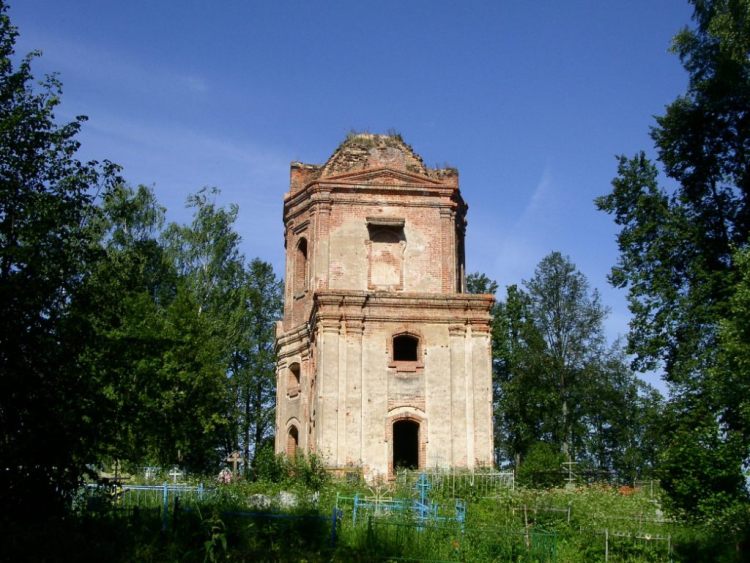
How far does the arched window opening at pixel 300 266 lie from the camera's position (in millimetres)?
24922

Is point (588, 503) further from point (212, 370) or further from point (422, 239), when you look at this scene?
point (212, 370)

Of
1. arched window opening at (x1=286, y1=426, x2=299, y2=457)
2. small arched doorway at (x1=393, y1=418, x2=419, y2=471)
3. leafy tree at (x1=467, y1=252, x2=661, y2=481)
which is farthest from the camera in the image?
leafy tree at (x1=467, y1=252, x2=661, y2=481)

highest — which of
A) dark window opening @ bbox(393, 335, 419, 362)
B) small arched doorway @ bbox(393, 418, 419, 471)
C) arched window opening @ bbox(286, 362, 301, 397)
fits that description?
dark window opening @ bbox(393, 335, 419, 362)

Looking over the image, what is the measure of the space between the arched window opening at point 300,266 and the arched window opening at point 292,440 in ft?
13.7

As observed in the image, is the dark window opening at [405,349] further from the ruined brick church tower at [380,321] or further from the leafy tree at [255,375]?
the leafy tree at [255,375]

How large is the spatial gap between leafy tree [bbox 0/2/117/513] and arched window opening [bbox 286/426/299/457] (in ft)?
47.0

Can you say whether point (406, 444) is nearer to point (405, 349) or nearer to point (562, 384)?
point (405, 349)

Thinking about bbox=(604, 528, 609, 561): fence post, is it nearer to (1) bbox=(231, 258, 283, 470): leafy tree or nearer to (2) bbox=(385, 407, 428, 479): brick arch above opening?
(2) bbox=(385, 407, 428, 479): brick arch above opening

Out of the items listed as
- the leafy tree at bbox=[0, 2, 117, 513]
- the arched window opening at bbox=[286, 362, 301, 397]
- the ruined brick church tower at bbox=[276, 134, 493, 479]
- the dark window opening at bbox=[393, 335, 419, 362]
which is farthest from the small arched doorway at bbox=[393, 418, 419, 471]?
the leafy tree at bbox=[0, 2, 117, 513]

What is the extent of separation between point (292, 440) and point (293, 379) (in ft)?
6.07

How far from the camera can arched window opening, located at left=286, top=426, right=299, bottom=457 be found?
2439cm

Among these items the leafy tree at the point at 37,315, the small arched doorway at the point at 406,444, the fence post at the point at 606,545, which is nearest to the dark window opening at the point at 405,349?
the small arched doorway at the point at 406,444

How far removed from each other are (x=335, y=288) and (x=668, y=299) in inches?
365

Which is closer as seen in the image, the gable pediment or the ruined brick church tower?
the ruined brick church tower
